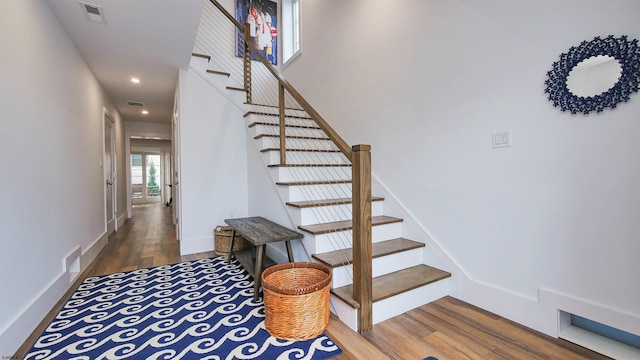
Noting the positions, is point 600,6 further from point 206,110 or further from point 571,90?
point 206,110

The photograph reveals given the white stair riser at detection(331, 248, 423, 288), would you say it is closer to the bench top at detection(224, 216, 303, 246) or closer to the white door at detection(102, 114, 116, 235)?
the bench top at detection(224, 216, 303, 246)

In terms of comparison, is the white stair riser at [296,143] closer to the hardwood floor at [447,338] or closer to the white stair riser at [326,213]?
the white stair riser at [326,213]

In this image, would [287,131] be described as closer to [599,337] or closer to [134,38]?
[134,38]

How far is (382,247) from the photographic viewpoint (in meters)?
2.35

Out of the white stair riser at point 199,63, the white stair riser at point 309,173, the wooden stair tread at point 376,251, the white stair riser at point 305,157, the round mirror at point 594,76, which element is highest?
the white stair riser at point 199,63

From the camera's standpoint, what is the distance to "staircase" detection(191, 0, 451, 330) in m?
1.94

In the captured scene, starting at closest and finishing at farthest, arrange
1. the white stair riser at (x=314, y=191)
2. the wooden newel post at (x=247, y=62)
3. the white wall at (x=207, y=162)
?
the white stair riser at (x=314, y=191) → the white wall at (x=207, y=162) → the wooden newel post at (x=247, y=62)

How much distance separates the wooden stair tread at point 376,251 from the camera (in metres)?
2.03

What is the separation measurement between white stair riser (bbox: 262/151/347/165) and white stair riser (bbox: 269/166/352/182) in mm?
125

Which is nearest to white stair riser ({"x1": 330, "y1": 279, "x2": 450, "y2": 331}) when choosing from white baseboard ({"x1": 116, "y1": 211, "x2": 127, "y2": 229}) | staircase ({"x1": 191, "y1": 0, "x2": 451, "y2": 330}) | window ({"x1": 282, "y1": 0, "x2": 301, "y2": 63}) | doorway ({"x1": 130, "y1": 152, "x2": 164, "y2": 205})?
staircase ({"x1": 191, "y1": 0, "x2": 451, "y2": 330})

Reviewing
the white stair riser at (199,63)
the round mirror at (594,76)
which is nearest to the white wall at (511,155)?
the round mirror at (594,76)

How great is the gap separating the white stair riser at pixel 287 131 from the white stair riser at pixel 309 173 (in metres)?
0.70

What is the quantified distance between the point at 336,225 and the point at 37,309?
2084mm

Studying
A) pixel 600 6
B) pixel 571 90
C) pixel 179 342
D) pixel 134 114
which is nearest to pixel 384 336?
pixel 179 342
